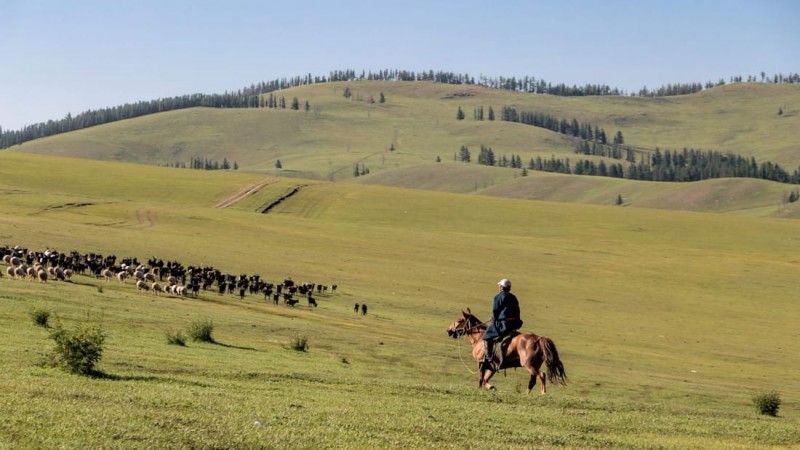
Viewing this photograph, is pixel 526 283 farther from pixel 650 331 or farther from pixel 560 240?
pixel 560 240

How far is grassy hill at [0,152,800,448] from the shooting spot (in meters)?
15.0

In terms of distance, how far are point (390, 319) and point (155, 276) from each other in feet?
41.1

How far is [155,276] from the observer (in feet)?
163

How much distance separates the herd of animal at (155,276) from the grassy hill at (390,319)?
1196mm

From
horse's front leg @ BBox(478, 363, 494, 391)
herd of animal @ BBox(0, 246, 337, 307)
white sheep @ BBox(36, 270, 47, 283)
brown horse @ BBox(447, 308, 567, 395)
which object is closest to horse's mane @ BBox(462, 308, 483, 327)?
brown horse @ BBox(447, 308, 567, 395)

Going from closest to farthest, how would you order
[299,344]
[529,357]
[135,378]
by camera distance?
[135,378] → [529,357] → [299,344]

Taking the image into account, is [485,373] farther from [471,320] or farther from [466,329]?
[471,320]

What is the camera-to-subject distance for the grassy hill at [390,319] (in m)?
15.0

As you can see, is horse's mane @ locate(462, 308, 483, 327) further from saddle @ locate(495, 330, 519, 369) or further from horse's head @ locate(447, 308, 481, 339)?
saddle @ locate(495, 330, 519, 369)

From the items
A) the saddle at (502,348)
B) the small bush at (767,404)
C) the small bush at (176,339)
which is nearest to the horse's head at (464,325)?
the saddle at (502,348)

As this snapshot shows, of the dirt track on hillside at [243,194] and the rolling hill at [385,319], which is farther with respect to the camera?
the dirt track on hillside at [243,194]

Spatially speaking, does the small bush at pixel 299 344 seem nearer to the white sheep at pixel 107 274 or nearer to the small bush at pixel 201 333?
the small bush at pixel 201 333

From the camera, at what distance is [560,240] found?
91.4 metres

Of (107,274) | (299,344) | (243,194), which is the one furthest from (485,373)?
(243,194)
